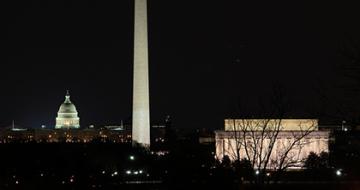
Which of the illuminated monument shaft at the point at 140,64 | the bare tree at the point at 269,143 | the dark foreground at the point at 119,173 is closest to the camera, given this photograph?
the bare tree at the point at 269,143

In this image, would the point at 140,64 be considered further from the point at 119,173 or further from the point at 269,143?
the point at 269,143

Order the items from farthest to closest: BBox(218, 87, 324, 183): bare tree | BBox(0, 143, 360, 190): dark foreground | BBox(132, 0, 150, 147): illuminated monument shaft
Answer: BBox(132, 0, 150, 147): illuminated monument shaft
BBox(0, 143, 360, 190): dark foreground
BBox(218, 87, 324, 183): bare tree

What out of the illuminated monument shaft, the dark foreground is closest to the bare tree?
the dark foreground

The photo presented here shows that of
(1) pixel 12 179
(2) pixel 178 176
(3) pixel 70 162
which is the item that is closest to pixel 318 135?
(3) pixel 70 162

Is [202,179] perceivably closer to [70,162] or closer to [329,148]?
[70,162]

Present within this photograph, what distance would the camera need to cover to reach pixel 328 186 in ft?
190

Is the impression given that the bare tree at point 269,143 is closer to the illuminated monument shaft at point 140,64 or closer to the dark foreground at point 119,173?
the dark foreground at point 119,173

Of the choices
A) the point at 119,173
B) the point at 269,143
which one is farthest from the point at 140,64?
the point at 269,143

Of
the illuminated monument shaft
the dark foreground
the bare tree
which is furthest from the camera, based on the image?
the illuminated monument shaft

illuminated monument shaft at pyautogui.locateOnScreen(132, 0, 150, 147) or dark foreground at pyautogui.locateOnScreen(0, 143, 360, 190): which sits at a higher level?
illuminated monument shaft at pyautogui.locateOnScreen(132, 0, 150, 147)

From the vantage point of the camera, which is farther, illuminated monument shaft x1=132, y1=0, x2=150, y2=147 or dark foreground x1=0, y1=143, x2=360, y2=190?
illuminated monument shaft x1=132, y1=0, x2=150, y2=147

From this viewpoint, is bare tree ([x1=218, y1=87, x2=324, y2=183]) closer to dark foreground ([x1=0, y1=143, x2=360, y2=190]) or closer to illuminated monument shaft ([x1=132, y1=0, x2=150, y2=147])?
dark foreground ([x1=0, y1=143, x2=360, y2=190])

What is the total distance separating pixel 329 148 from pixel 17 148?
4614 centimetres

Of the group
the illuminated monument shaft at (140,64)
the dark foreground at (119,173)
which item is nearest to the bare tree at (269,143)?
the dark foreground at (119,173)
